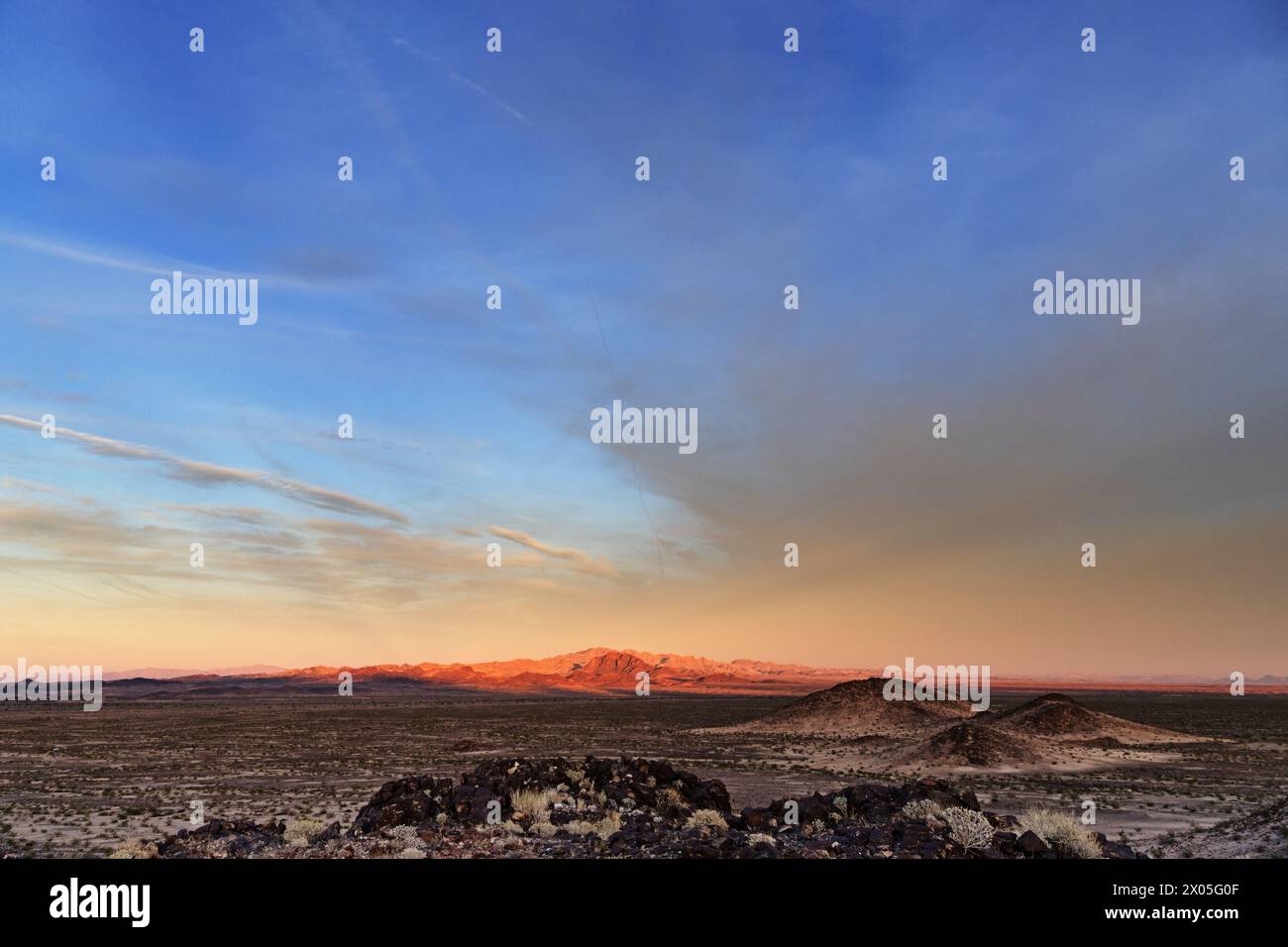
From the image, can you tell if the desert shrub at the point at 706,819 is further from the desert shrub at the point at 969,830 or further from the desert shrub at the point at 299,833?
the desert shrub at the point at 299,833

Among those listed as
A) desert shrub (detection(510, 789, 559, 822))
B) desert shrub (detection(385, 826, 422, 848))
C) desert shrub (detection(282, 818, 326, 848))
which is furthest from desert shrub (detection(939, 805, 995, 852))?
desert shrub (detection(282, 818, 326, 848))

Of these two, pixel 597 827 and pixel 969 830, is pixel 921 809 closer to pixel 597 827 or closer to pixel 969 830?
pixel 969 830

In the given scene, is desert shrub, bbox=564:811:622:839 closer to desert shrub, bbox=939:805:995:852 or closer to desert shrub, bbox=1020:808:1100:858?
desert shrub, bbox=939:805:995:852

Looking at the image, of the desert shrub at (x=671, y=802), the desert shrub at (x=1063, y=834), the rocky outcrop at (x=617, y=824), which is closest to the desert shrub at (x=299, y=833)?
the rocky outcrop at (x=617, y=824)
